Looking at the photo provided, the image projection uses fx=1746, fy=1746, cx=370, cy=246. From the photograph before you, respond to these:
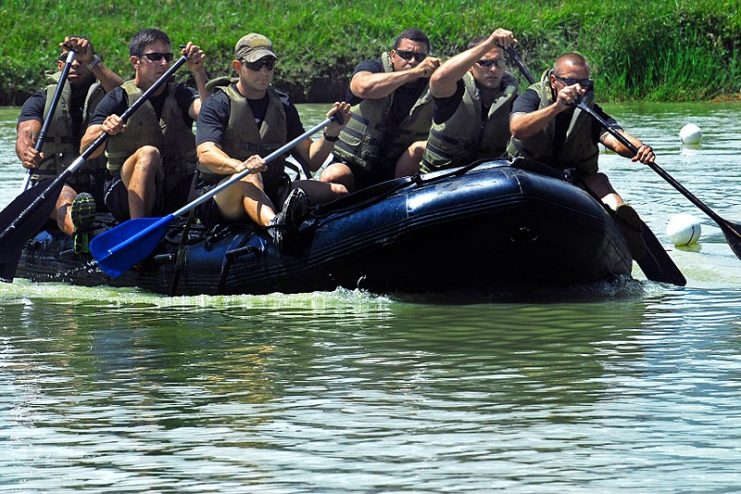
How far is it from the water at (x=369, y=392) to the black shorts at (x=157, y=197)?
0.41 m

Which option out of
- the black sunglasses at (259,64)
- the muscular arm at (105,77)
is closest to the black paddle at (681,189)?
the black sunglasses at (259,64)

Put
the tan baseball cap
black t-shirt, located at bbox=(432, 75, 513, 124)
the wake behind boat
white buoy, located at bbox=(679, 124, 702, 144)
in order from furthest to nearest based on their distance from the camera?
1. white buoy, located at bbox=(679, 124, 702, 144)
2. the tan baseball cap
3. black t-shirt, located at bbox=(432, 75, 513, 124)
4. the wake behind boat

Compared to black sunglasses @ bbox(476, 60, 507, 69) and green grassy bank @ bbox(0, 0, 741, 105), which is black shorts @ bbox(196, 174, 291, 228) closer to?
black sunglasses @ bbox(476, 60, 507, 69)

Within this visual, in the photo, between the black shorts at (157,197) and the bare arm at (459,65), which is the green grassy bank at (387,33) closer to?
the black shorts at (157,197)

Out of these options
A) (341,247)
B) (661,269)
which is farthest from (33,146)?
(661,269)

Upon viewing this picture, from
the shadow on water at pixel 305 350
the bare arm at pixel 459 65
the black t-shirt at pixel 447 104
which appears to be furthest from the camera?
the black t-shirt at pixel 447 104

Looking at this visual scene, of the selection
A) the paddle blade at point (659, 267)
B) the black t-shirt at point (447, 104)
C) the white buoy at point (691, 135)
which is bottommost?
the paddle blade at point (659, 267)

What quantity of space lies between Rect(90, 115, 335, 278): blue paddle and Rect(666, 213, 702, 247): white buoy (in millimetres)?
Answer: 2600

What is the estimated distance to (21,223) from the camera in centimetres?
870

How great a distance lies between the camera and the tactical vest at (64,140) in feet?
29.9

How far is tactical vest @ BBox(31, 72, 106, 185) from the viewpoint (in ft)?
29.9

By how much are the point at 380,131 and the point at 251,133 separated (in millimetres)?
625

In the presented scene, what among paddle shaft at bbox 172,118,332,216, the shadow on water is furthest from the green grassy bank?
the shadow on water

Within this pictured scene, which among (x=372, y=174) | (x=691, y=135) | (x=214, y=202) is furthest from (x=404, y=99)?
(x=691, y=135)
